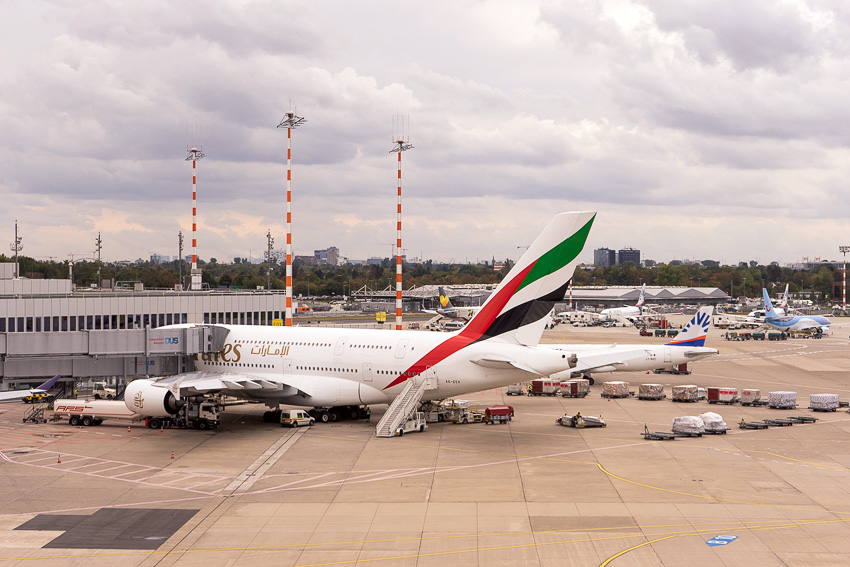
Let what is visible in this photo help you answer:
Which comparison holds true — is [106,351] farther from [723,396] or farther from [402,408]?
[723,396]

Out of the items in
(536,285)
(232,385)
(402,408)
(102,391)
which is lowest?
(102,391)

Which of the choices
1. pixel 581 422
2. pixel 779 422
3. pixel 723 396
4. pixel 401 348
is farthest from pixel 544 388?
pixel 401 348

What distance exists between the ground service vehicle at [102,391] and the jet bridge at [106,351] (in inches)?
207

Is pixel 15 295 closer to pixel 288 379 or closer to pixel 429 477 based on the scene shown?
pixel 288 379

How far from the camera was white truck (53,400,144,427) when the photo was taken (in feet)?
145

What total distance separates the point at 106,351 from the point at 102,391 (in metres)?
11.5

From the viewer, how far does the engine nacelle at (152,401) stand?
139 feet

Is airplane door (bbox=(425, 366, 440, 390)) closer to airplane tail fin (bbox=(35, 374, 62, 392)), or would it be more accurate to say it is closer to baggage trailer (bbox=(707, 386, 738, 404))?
baggage trailer (bbox=(707, 386, 738, 404))

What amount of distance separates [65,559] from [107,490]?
7.82 meters

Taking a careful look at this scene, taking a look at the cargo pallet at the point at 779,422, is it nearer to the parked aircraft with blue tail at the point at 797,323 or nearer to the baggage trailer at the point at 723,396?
the baggage trailer at the point at 723,396

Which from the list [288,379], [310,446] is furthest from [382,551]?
[288,379]

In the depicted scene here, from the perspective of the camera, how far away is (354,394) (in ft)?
143

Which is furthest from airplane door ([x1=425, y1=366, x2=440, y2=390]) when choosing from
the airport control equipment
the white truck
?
the white truck

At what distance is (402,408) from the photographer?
41.2 m
